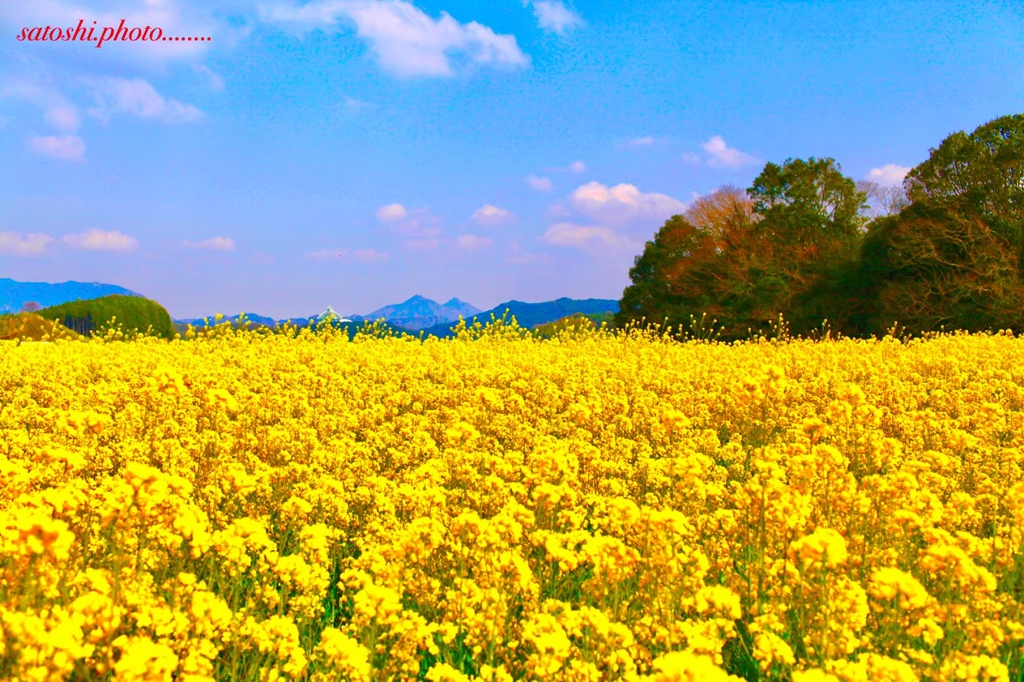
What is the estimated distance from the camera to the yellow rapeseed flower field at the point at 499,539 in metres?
3.01

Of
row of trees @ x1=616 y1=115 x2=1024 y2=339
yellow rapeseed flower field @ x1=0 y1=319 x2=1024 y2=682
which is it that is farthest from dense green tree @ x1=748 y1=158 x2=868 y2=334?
yellow rapeseed flower field @ x1=0 y1=319 x2=1024 y2=682

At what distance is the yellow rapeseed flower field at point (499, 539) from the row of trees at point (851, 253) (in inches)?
434

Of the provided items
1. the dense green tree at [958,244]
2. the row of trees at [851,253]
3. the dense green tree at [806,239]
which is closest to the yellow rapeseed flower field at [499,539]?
the row of trees at [851,253]

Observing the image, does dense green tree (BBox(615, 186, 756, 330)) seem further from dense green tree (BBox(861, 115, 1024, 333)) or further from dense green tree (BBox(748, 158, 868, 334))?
dense green tree (BBox(861, 115, 1024, 333))

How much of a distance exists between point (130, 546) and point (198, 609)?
966 mm

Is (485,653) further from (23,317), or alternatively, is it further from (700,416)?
(23,317)

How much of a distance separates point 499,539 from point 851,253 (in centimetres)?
3030

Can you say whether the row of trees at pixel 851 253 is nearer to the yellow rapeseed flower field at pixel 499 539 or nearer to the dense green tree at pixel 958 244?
the dense green tree at pixel 958 244

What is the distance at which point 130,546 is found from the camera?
370 cm

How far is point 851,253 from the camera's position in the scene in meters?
30.7

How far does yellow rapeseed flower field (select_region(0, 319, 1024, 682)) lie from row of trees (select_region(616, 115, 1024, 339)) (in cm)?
1102

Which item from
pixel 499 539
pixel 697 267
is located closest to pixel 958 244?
pixel 697 267

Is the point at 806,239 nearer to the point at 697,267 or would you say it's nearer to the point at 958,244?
the point at 697,267

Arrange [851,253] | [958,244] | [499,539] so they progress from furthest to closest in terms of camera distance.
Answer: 1. [851,253]
2. [958,244]
3. [499,539]
